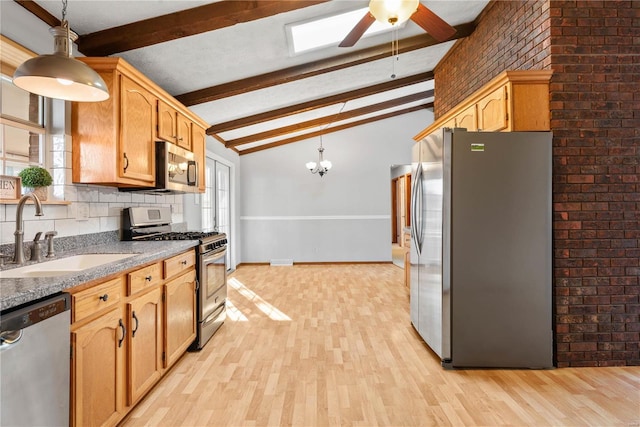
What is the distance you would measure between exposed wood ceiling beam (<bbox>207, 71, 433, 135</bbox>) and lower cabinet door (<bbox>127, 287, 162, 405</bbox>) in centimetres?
348

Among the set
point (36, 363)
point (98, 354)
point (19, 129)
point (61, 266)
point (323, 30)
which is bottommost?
point (98, 354)

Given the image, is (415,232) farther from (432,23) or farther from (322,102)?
(322,102)

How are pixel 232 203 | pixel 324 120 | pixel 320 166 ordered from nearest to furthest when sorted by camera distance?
pixel 324 120 → pixel 232 203 → pixel 320 166

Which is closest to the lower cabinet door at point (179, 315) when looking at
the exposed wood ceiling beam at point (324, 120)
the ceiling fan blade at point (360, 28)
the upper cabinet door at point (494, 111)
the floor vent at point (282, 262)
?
the ceiling fan blade at point (360, 28)

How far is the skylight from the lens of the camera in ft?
9.98

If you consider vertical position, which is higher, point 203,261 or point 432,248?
point 432,248

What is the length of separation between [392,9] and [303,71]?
184 cm

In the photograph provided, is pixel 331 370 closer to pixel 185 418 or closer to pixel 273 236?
pixel 185 418

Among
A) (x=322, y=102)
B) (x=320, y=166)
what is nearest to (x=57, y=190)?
(x=322, y=102)

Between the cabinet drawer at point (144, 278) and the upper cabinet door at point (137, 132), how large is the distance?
27.9 inches

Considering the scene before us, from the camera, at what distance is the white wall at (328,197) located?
24.2 feet

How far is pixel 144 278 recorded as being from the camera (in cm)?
209

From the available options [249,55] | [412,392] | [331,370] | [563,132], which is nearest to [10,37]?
[249,55]

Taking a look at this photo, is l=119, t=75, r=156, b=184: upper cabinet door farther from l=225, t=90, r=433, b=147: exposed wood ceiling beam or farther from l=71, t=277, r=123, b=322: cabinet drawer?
l=225, t=90, r=433, b=147: exposed wood ceiling beam
